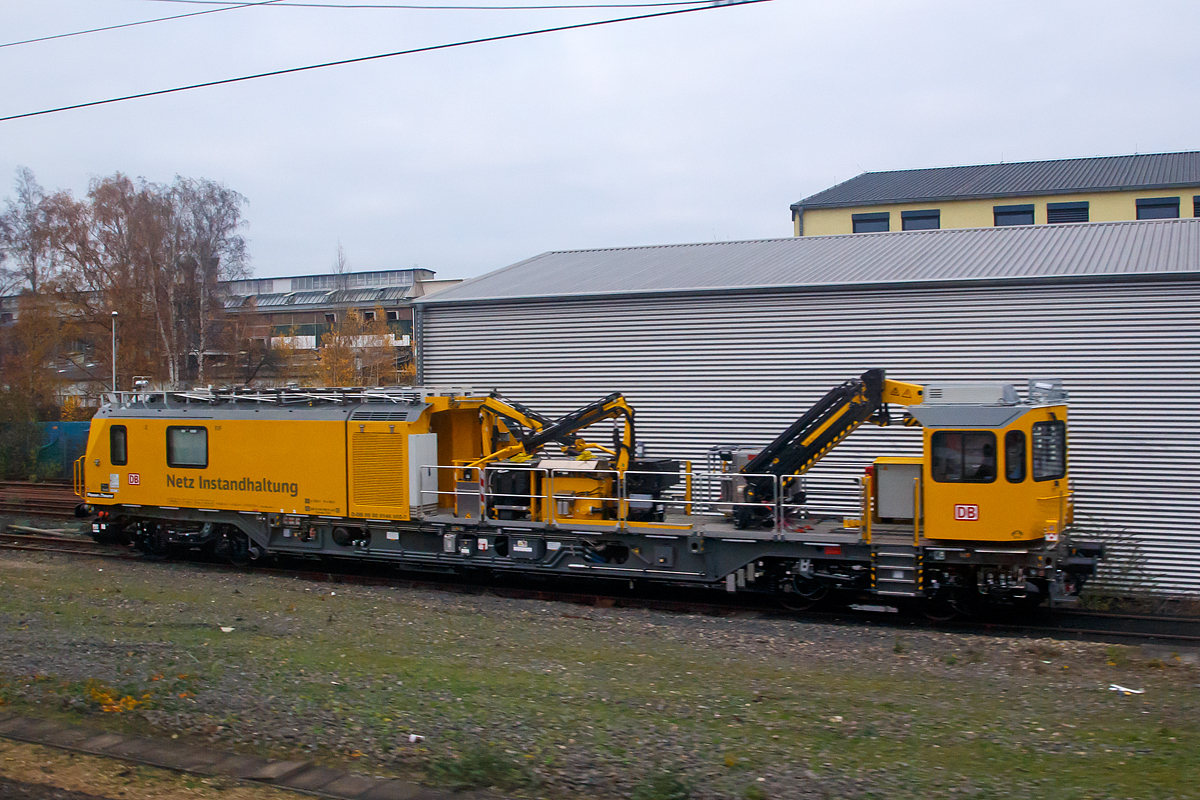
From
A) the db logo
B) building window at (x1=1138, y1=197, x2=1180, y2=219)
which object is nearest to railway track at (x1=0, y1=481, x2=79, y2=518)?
the db logo

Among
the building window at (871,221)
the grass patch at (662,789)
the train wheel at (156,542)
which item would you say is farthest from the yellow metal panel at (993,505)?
the building window at (871,221)

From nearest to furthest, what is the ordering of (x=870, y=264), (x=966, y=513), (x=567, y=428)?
(x=966, y=513) < (x=567, y=428) < (x=870, y=264)

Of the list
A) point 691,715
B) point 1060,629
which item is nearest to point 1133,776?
point 691,715

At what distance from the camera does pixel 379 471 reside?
14.6m

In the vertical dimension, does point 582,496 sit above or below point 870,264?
below

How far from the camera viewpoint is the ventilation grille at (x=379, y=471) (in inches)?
567

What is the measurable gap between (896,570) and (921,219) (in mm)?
28735

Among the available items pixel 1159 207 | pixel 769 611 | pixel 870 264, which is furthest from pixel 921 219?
pixel 769 611

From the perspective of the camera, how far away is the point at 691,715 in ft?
23.1

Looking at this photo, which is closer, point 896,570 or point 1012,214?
point 896,570

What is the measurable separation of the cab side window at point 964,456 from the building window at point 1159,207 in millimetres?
28809

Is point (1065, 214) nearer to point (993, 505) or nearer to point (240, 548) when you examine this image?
point (993, 505)

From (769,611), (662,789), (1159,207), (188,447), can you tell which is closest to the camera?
(662,789)

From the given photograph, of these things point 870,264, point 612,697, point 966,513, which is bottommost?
point 612,697
